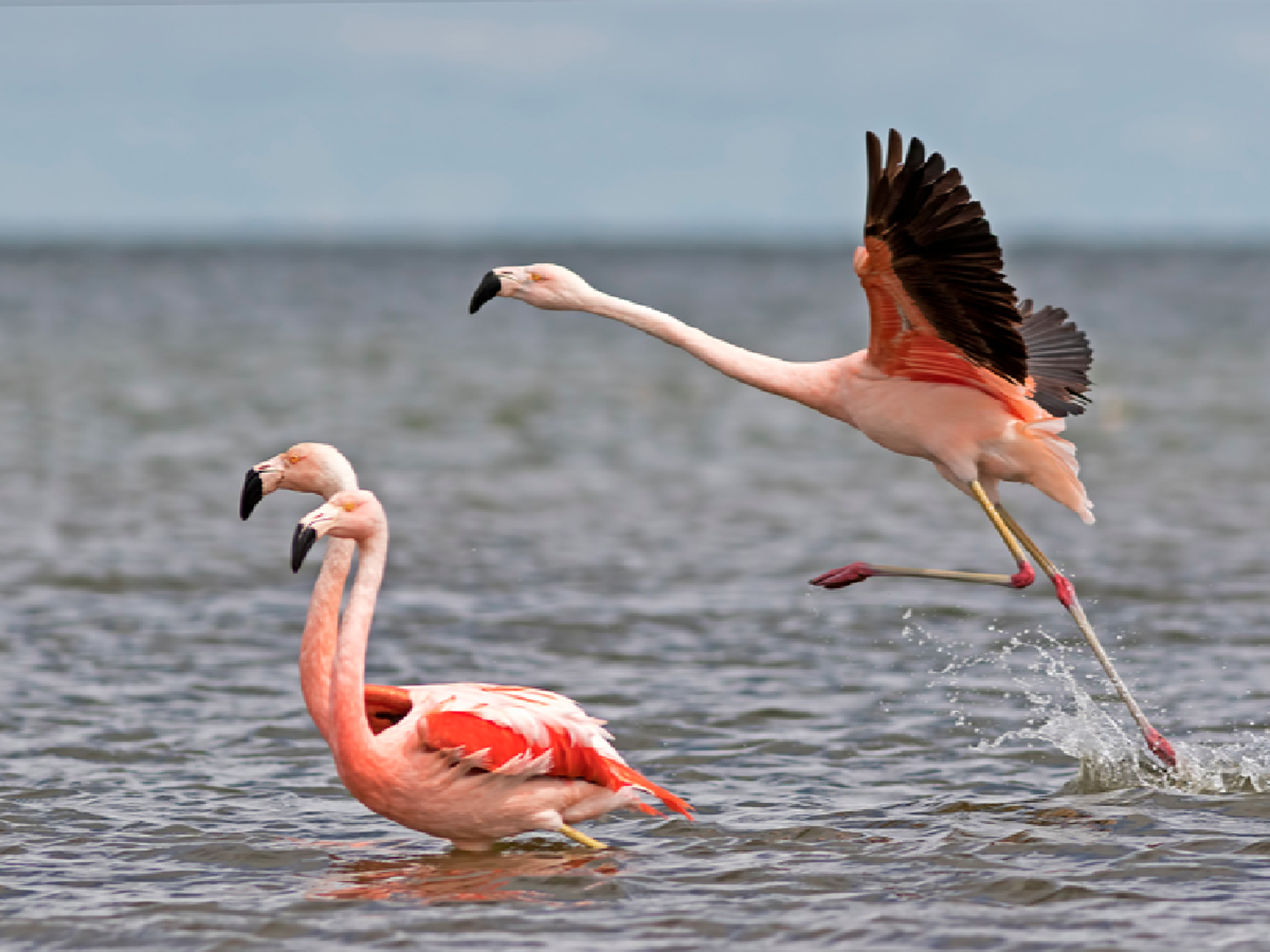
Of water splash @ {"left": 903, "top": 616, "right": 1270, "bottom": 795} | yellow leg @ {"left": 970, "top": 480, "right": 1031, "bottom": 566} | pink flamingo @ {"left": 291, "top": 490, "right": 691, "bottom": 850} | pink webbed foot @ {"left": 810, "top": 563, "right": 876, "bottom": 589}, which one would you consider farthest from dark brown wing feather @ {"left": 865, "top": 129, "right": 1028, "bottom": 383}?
pink flamingo @ {"left": 291, "top": 490, "right": 691, "bottom": 850}

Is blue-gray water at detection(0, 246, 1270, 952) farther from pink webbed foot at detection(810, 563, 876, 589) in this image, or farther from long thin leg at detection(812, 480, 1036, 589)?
pink webbed foot at detection(810, 563, 876, 589)

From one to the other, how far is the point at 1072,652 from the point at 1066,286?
6111 cm

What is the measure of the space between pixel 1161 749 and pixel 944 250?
226 cm

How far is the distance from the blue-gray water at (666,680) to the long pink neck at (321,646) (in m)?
0.53

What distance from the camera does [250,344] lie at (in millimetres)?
36719

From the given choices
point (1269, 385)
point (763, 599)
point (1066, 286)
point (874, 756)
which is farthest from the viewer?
point (1066, 286)

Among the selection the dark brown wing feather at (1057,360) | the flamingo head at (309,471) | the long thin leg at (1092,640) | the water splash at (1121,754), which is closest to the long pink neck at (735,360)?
the long thin leg at (1092,640)

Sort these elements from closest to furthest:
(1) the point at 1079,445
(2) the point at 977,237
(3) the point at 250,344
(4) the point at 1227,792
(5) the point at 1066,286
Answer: (2) the point at 977,237
(4) the point at 1227,792
(1) the point at 1079,445
(3) the point at 250,344
(5) the point at 1066,286

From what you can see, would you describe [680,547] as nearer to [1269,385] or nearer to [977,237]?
[977,237]

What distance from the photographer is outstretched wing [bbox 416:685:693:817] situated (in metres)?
6.59

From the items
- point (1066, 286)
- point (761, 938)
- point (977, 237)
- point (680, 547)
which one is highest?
point (1066, 286)

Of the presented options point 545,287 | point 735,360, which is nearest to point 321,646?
point 545,287

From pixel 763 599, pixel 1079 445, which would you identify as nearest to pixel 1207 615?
pixel 763 599

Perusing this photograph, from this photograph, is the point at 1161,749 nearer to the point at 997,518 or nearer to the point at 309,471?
the point at 997,518
